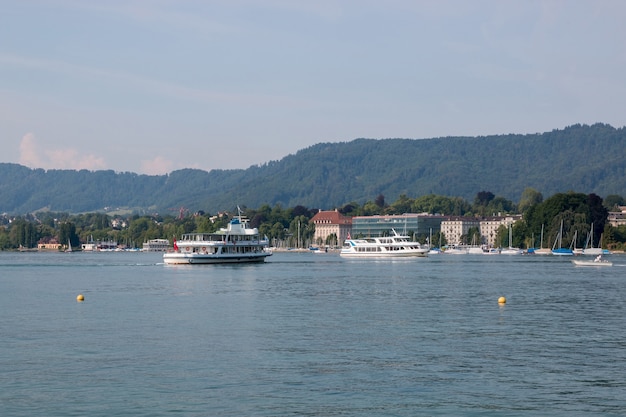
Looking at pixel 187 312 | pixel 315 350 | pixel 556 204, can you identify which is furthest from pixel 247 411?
pixel 556 204

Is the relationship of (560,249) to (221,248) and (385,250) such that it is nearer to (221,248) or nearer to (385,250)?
(385,250)

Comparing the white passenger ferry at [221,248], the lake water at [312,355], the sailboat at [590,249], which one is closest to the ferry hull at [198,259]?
the white passenger ferry at [221,248]

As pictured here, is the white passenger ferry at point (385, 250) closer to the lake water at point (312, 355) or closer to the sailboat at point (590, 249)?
the sailboat at point (590, 249)

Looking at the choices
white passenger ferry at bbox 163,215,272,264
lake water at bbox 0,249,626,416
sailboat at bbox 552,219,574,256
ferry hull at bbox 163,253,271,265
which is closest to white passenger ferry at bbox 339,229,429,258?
sailboat at bbox 552,219,574,256

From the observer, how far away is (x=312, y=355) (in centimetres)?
3631

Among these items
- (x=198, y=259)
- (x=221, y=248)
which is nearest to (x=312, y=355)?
(x=198, y=259)

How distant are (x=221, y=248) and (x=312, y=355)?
84.9 meters

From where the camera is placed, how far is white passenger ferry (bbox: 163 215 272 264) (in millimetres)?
118812

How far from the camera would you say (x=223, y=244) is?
120750mm

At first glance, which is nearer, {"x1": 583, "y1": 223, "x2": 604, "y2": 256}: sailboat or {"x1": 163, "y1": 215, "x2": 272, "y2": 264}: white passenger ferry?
{"x1": 163, "y1": 215, "x2": 272, "y2": 264}: white passenger ferry

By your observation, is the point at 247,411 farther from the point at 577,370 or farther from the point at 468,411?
the point at 577,370

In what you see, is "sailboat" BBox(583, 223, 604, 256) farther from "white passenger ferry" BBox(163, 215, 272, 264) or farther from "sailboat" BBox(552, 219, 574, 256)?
"white passenger ferry" BBox(163, 215, 272, 264)

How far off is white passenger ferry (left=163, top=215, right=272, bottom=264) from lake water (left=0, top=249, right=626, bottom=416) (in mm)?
53208

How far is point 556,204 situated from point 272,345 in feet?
542
